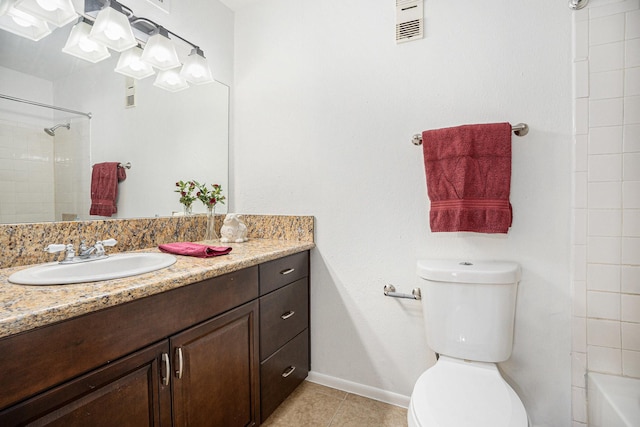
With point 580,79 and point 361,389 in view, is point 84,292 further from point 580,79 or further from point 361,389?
point 580,79

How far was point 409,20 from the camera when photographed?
1546 mm

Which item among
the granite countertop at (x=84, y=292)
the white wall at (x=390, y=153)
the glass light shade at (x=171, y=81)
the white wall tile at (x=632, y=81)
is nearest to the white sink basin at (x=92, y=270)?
the granite countertop at (x=84, y=292)

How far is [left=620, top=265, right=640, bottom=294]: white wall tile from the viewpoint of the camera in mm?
1204

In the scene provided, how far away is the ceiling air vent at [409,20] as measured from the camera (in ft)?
5.00

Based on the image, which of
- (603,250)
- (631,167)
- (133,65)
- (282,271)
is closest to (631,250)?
(603,250)

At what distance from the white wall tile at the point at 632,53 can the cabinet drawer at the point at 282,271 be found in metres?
1.66

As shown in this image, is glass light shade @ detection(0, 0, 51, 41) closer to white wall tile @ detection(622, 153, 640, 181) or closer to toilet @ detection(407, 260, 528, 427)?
toilet @ detection(407, 260, 528, 427)

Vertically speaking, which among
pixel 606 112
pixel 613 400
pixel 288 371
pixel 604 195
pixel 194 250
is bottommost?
pixel 288 371

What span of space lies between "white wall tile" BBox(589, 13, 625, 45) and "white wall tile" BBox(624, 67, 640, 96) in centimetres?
14

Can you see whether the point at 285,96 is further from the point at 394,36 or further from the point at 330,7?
the point at 394,36

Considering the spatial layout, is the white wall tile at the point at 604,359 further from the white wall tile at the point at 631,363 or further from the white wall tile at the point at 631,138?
the white wall tile at the point at 631,138

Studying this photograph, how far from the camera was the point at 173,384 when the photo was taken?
97cm

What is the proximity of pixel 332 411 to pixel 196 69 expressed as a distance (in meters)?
2.02

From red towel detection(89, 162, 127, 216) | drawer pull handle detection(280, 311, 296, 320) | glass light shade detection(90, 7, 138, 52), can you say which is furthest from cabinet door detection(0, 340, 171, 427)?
glass light shade detection(90, 7, 138, 52)
